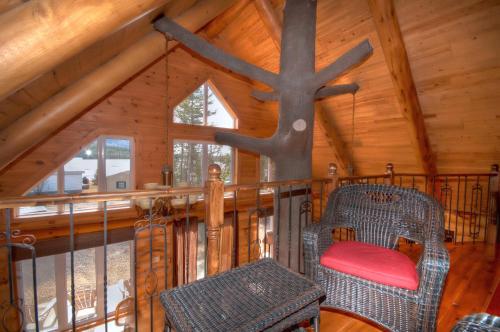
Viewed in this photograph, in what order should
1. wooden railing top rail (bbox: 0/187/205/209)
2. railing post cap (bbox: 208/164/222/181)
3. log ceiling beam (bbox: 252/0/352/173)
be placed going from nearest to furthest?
wooden railing top rail (bbox: 0/187/205/209) → railing post cap (bbox: 208/164/222/181) → log ceiling beam (bbox: 252/0/352/173)

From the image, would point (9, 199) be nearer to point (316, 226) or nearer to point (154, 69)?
point (316, 226)

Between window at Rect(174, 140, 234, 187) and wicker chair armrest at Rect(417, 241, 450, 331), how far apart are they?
4.13m

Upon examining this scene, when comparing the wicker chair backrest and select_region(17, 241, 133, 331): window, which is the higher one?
the wicker chair backrest

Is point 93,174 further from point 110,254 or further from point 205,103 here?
point 205,103

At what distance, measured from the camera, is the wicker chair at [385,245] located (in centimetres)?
132

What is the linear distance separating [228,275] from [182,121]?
13.7ft

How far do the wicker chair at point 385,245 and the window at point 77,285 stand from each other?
13.9 ft

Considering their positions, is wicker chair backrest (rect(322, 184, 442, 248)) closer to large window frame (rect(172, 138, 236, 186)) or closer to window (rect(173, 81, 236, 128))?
large window frame (rect(172, 138, 236, 186))

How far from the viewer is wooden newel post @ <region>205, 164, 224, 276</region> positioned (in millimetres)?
1682

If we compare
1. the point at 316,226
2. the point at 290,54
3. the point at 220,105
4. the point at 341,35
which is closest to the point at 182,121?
the point at 220,105

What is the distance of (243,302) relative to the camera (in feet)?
3.83

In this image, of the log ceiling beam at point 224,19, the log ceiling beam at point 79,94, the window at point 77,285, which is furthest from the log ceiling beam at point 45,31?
the window at point 77,285

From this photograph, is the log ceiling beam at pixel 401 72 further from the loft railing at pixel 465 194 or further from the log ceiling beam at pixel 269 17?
the log ceiling beam at pixel 269 17

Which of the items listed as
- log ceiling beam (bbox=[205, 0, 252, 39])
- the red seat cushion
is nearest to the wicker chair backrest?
the red seat cushion
